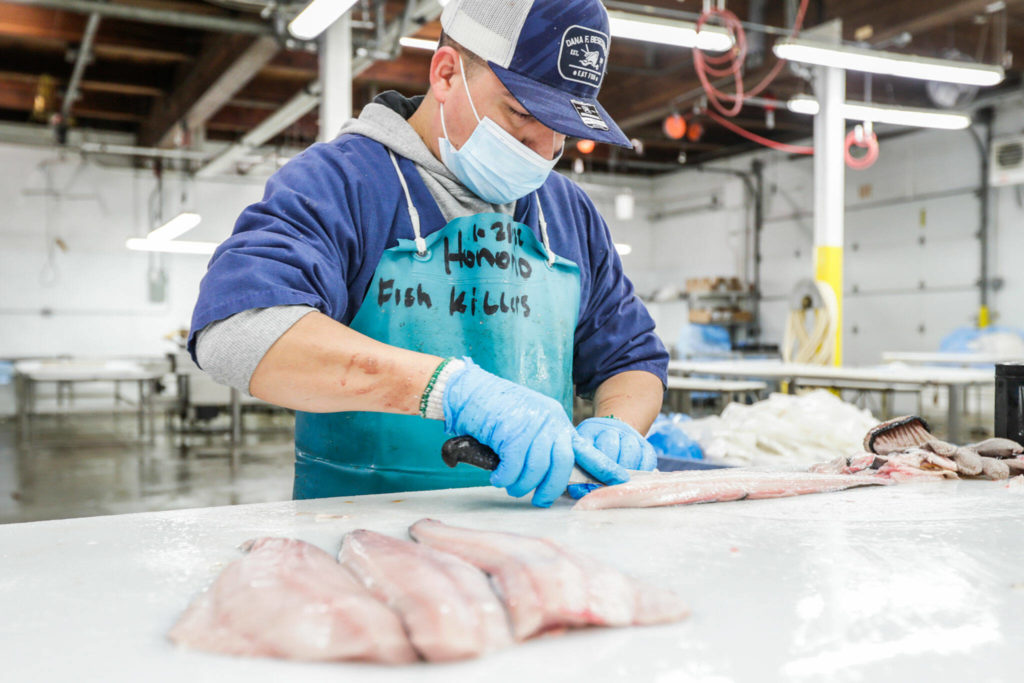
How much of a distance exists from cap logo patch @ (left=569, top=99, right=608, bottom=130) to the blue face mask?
0.39 ft

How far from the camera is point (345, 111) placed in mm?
6691

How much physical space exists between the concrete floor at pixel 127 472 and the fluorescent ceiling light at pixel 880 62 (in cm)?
475

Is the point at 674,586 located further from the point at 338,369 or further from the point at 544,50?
the point at 544,50

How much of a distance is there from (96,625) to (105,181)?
1419cm

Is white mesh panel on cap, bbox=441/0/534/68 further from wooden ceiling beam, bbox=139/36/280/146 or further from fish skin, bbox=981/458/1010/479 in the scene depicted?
wooden ceiling beam, bbox=139/36/280/146

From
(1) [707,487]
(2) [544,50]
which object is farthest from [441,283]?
(1) [707,487]

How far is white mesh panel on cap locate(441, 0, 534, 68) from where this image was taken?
1627mm

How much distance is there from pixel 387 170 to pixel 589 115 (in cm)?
45

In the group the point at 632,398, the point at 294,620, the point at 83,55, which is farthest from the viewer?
the point at 83,55

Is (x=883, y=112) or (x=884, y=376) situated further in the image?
(x=883, y=112)

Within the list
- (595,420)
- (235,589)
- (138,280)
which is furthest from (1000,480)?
(138,280)

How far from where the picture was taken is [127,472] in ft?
24.2

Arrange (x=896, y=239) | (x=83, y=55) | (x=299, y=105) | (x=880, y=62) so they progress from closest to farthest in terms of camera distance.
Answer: (x=880, y=62) < (x=83, y=55) < (x=299, y=105) < (x=896, y=239)

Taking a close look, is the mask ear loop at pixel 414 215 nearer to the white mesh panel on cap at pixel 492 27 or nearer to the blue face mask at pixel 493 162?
the blue face mask at pixel 493 162
